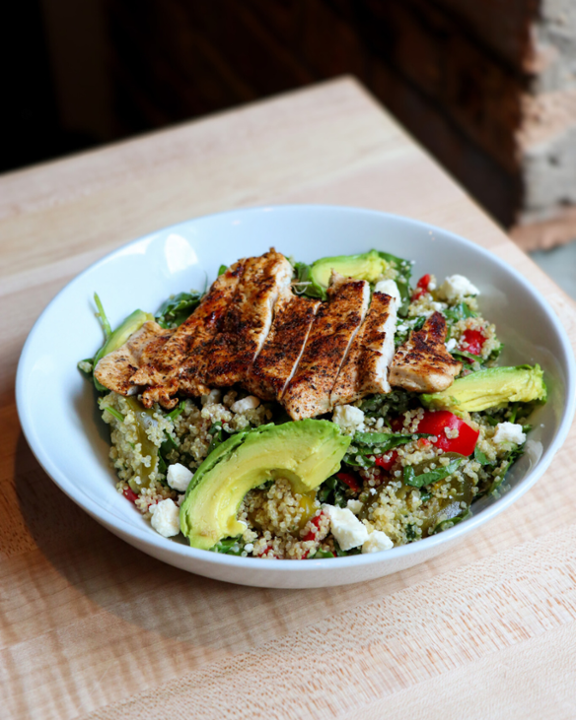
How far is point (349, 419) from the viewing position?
1417 mm

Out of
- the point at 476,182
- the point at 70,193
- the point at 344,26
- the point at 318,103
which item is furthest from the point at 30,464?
the point at 344,26

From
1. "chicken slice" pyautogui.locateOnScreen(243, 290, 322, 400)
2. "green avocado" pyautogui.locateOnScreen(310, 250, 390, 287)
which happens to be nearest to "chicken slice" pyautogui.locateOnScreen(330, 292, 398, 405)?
"chicken slice" pyautogui.locateOnScreen(243, 290, 322, 400)

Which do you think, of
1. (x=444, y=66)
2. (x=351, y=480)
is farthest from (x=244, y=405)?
(x=444, y=66)

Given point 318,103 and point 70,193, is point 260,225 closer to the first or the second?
point 70,193

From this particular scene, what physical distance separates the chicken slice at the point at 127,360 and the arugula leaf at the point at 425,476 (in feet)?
1.91

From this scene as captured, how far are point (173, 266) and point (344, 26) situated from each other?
9.97 feet

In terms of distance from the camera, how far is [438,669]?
129 cm

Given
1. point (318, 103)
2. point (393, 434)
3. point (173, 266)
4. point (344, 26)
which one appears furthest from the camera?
point (344, 26)

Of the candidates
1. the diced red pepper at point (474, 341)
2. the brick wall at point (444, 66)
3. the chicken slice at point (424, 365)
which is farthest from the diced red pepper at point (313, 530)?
the brick wall at point (444, 66)

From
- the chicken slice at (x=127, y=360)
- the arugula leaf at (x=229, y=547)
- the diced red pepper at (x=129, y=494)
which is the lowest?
the diced red pepper at (x=129, y=494)

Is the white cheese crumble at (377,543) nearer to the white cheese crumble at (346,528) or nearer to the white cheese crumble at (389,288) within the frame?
the white cheese crumble at (346,528)

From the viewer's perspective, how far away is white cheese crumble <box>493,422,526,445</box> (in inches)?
57.3

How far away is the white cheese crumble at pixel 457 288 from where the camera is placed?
5.61ft

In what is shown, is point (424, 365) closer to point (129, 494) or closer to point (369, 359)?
point (369, 359)
